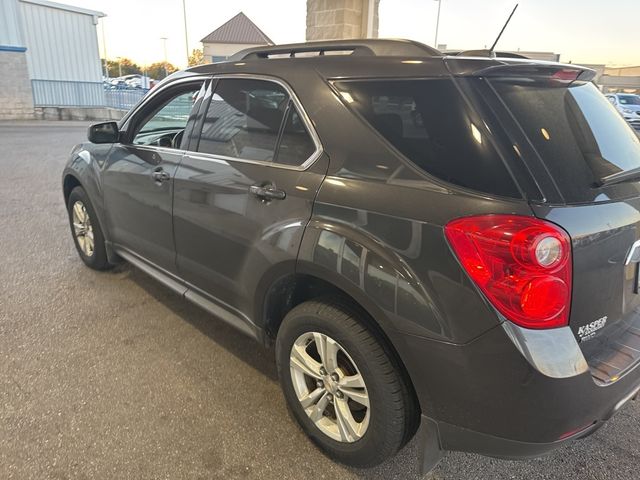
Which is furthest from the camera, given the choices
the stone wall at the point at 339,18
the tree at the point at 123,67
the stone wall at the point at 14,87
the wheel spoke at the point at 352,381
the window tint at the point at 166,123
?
the tree at the point at 123,67

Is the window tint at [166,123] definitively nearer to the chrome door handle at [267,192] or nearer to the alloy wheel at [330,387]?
the chrome door handle at [267,192]

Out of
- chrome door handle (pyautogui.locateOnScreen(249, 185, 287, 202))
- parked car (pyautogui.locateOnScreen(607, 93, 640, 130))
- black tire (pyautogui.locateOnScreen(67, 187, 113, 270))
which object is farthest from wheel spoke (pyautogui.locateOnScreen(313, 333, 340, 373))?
parked car (pyautogui.locateOnScreen(607, 93, 640, 130))

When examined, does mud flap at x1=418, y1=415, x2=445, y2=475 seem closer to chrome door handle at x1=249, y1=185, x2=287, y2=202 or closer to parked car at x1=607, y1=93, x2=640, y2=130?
chrome door handle at x1=249, y1=185, x2=287, y2=202

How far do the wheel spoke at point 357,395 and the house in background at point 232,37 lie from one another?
5310 cm

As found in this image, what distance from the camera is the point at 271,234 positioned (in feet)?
7.58

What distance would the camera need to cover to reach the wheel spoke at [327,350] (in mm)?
2146

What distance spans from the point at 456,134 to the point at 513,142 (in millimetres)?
200

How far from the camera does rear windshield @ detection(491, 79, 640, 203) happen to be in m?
1.77

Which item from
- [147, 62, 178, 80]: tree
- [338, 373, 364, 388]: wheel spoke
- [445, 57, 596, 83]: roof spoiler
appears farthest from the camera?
[147, 62, 178, 80]: tree

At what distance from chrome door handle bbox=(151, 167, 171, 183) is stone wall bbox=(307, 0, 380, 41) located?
31.6ft

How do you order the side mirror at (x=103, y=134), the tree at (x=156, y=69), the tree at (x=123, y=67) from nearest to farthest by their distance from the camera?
the side mirror at (x=103, y=134), the tree at (x=156, y=69), the tree at (x=123, y=67)

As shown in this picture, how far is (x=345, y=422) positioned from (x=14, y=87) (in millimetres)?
22939

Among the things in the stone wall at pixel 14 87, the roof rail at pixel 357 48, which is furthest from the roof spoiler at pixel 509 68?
the stone wall at pixel 14 87

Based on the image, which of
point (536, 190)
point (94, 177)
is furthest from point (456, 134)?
point (94, 177)
